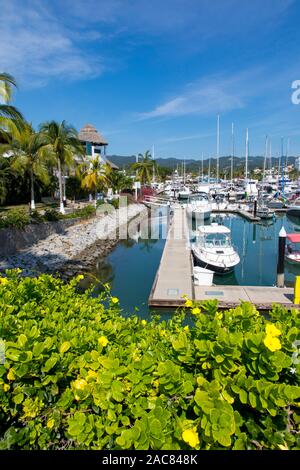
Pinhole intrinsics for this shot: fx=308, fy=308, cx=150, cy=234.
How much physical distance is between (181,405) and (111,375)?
44cm

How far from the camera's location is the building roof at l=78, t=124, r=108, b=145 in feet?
158

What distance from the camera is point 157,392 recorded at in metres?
1.92

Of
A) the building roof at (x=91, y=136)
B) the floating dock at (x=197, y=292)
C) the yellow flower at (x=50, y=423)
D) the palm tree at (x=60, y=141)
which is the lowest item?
the floating dock at (x=197, y=292)

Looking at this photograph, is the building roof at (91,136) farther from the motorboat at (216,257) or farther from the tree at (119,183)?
the motorboat at (216,257)

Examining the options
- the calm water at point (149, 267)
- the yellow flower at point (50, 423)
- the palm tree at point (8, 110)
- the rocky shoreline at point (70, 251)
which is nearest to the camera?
the yellow flower at point (50, 423)

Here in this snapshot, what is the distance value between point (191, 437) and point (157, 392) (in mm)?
449

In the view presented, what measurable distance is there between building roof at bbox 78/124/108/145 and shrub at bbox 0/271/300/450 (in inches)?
1919

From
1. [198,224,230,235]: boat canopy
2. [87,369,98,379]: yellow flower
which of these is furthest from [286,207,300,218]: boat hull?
[87,369,98,379]: yellow flower

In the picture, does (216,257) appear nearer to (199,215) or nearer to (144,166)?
(199,215)

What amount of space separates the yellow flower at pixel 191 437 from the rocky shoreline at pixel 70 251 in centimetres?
1112

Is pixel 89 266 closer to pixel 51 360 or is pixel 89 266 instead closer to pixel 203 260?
pixel 203 260

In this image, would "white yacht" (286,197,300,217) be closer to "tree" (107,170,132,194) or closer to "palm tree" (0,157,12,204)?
"tree" (107,170,132,194)

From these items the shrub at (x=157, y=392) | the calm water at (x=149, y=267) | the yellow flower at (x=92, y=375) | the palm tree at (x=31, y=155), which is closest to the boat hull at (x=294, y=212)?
the calm water at (x=149, y=267)

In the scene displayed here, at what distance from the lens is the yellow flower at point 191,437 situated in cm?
149
